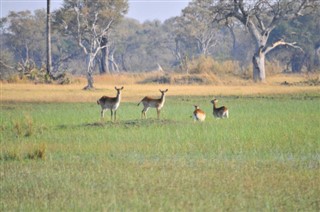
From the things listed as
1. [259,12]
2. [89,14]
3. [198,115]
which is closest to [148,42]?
[89,14]

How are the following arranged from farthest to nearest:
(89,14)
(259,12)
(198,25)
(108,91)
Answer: (198,25), (89,14), (259,12), (108,91)

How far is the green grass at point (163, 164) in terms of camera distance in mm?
7848

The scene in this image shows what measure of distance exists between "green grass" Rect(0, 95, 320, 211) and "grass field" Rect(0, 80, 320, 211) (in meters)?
0.01

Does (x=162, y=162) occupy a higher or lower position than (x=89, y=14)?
lower

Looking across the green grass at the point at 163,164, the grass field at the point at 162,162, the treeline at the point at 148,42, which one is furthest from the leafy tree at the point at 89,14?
the green grass at the point at 163,164

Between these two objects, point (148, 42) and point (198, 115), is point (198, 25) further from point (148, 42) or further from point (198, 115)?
point (198, 115)

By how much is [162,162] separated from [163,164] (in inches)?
7.7

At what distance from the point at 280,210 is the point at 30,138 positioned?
24.2 feet

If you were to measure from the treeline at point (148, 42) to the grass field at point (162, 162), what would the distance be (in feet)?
63.6

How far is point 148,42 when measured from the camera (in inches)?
2891

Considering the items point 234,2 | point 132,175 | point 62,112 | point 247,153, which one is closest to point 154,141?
point 247,153

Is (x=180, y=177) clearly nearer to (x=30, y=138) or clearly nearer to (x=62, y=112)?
(x=30, y=138)

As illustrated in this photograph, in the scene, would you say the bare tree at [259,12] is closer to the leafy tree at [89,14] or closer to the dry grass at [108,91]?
the dry grass at [108,91]

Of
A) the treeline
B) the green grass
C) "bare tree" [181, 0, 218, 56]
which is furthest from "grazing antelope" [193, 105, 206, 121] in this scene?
"bare tree" [181, 0, 218, 56]
